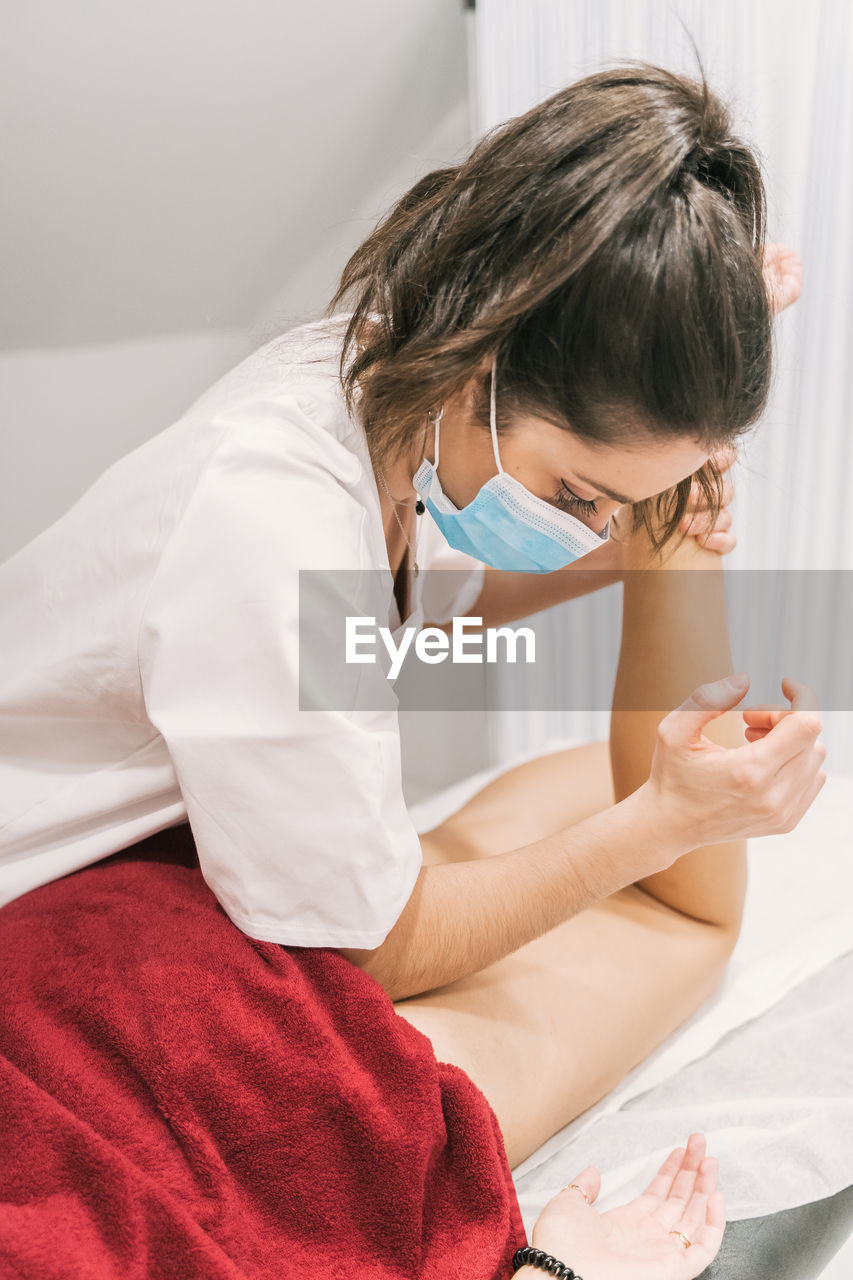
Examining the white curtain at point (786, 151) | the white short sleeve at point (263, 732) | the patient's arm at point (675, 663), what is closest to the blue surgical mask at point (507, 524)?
the white short sleeve at point (263, 732)

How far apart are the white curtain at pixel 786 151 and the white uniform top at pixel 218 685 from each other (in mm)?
1215

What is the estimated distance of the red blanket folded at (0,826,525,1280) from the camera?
30.6 inches

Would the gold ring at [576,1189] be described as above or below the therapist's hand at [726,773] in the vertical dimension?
below

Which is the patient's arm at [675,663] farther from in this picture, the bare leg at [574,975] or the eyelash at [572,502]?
the eyelash at [572,502]

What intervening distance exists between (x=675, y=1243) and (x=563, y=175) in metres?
0.93

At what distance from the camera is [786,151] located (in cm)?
185

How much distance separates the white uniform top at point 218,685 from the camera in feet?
2.86

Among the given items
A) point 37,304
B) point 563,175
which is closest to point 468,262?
point 563,175

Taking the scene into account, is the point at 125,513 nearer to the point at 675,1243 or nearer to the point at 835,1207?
the point at 675,1243

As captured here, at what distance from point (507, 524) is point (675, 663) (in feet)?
1.38
